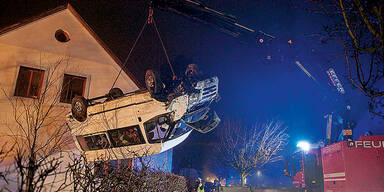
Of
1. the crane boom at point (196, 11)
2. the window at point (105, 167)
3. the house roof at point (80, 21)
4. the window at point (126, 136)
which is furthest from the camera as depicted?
the house roof at point (80, 21)

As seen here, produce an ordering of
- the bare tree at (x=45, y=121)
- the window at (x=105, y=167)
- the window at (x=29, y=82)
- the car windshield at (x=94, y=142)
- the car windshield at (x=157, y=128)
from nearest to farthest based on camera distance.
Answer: the window at (x=105, y=167), the car windshield at (x=157, y=128), the car windshield at (x=94, y=142), the bare tree at (x=45, y=121), the window at (x=29, y=82)

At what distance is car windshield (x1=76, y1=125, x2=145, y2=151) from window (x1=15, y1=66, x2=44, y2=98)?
384 centimetres

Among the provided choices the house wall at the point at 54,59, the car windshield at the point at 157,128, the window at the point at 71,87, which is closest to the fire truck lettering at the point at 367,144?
the car windshield at the point at 157,128

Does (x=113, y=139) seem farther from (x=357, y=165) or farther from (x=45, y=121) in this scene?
(x=357, y=165)

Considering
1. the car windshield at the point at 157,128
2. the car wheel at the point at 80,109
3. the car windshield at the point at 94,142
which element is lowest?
the car windshield at the point at 94,142

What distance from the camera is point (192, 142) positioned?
66.8 meters

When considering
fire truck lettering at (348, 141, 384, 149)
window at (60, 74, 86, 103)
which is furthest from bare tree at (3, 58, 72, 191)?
fire truck lettering at (348, 141, 384, 149)

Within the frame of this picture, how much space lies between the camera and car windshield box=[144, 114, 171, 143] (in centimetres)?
1001

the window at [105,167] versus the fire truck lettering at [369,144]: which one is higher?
the fire truck lettering at [369,144]

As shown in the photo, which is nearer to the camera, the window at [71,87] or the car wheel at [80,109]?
the car wheel at [80,109]

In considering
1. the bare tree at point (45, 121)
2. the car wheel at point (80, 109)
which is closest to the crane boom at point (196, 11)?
the car wheel at point (80, 109)

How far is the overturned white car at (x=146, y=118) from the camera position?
908 centimetres

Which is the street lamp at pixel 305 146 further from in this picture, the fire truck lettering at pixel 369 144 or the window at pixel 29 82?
the window at pixel 29 82

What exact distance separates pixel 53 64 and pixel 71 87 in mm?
1506
